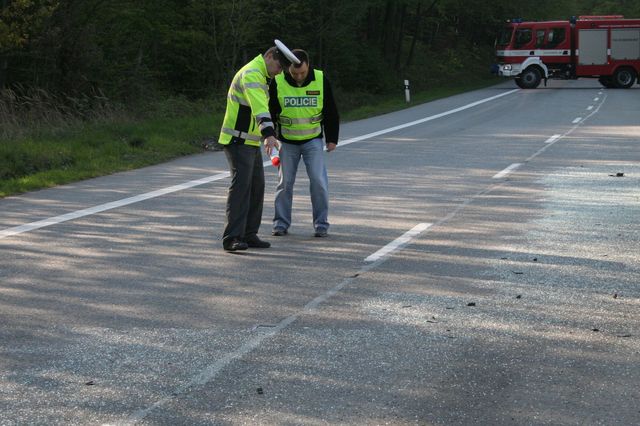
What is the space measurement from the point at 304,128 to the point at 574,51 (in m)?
40.8

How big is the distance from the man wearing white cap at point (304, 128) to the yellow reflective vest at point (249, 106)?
61cm

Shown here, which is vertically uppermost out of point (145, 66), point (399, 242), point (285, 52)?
point (285, 52)

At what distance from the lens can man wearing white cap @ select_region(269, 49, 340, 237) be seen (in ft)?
32.5

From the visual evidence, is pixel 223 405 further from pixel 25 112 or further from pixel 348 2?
pixel 348 2

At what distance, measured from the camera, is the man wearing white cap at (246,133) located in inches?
357

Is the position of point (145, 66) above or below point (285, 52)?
below

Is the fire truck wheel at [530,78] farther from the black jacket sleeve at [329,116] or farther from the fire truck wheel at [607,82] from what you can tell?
the black jacket sleeve at [329,116]

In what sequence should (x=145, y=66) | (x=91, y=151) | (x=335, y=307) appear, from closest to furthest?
Answer: 1. (x=335, y=307)
2. (x=91, y=151)
3. (x=145, y=66)

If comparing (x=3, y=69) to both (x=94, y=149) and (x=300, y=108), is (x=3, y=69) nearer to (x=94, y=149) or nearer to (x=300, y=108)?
(x=94, y=149)

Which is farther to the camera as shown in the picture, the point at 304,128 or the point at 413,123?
the point at 413,123

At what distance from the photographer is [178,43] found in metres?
36.0

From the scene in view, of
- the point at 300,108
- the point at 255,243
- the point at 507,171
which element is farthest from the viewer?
the point at 507,171

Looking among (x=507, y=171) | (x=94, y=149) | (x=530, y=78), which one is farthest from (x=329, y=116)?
(x=530, y=78)

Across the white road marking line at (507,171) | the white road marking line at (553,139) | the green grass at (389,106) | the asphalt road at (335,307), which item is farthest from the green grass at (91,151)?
the green grass at (389,106)
